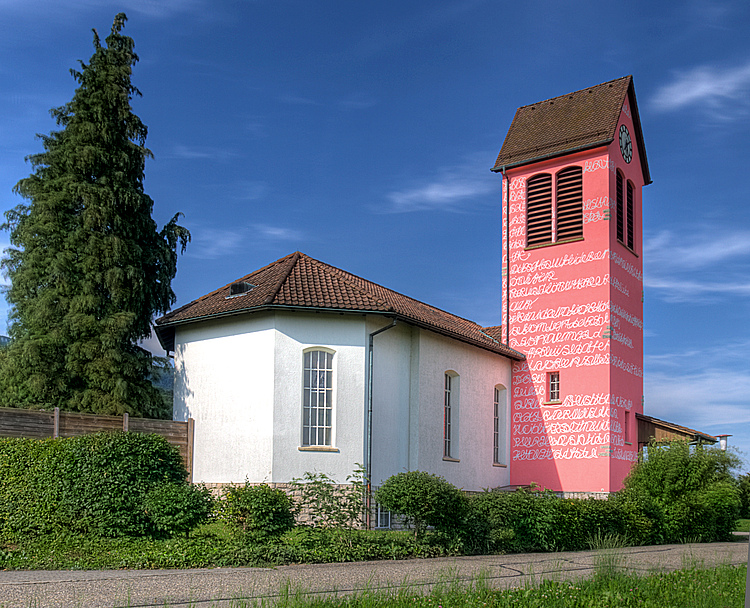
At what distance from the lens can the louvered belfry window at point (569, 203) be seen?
26.2m

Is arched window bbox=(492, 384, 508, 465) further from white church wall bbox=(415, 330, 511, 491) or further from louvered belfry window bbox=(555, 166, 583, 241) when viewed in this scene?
louvered belfry window bbox=(555, 166, 583, 241)

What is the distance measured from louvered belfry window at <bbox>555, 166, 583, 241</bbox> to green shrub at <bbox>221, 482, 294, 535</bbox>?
633 inches

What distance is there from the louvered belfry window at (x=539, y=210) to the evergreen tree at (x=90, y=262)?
13.0 metres

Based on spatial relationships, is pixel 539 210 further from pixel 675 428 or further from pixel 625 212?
pixel 675 428

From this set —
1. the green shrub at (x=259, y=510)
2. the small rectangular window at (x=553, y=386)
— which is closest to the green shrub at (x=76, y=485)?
the green shrub at (x=259, y=510)

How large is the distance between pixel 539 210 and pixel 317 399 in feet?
40.7

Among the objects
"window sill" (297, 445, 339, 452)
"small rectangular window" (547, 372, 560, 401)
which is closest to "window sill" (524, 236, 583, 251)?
"small rectangular window" (547, 372, 560, 401)

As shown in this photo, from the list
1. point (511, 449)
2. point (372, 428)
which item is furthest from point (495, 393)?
point (372, 428)

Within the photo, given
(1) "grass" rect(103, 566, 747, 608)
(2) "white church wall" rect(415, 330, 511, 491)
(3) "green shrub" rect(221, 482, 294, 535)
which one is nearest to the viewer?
(1) "grass" rect(103, 566, 747, 608)

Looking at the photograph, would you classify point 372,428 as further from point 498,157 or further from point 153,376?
point 498,157

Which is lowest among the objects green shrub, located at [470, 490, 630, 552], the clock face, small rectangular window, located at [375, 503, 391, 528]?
small rectangular window, located at [375, 503, 391, 528]

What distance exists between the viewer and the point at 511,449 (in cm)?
2658

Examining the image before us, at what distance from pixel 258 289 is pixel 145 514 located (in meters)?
7.65

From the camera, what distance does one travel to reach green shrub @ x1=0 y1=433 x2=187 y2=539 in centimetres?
1386
